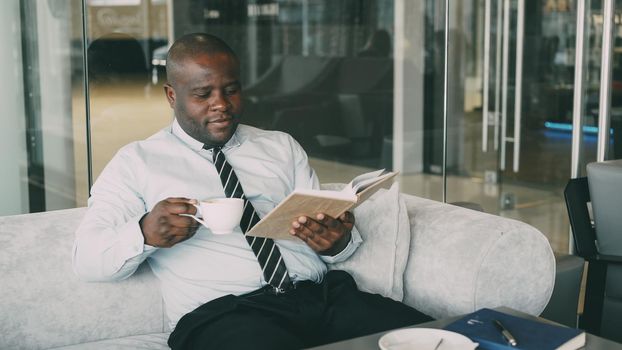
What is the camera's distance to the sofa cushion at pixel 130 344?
2516 mm

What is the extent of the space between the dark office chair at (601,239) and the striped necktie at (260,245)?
121 centimetres

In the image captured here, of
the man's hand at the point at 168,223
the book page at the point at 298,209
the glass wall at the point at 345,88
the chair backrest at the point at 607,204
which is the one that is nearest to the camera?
the book page at the point at 298,209

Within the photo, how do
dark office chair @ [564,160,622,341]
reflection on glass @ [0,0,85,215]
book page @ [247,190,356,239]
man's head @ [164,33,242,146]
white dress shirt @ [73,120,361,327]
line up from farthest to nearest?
reflection on glass @ [0,0,85,215], dark office chair @ [564,160,622,341], man's head @ [164,33,242,146], white dress shirt @ [73,120,361,327], book page @ [247,190,356,239]

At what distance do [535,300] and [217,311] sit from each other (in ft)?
2.95

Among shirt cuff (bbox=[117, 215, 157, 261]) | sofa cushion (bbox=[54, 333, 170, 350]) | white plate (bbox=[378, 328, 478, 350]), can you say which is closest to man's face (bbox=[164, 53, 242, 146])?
shirt cuff (bbox=[117, 215, 157, 261])

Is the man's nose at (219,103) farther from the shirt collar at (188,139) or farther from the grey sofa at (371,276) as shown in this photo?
the grey sofa at (371,276)

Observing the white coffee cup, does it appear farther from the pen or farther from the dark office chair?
the dark office chair

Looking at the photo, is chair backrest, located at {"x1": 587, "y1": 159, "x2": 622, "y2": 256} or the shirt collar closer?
the shirt collar

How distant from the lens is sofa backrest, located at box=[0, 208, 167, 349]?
8.11ft

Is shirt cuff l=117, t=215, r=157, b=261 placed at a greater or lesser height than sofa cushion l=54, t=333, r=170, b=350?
greater

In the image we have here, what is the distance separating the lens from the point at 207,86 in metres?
2.48

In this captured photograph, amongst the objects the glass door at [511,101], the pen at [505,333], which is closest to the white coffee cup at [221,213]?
the pen at [505,333]

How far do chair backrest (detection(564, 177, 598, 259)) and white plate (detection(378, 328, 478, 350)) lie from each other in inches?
55.9

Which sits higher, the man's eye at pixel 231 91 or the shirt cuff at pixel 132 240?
the man's eye at pixel 231 91
